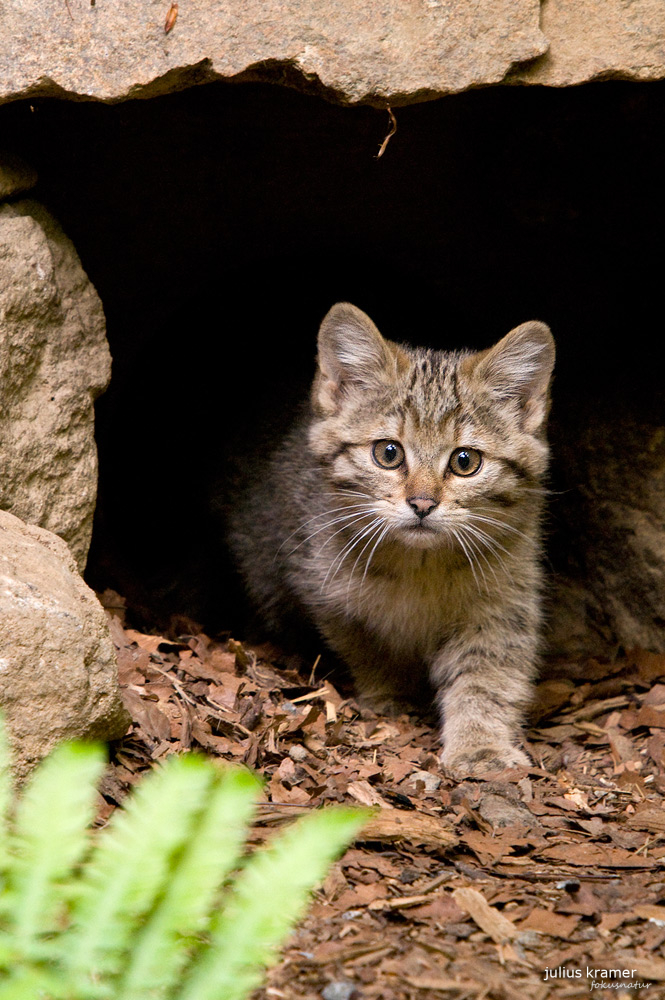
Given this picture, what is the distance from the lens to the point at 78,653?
3225mm

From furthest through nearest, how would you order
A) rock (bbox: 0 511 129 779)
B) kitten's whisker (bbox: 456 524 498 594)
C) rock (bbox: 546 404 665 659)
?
rock (bbox: 546 404 665 659)
kitten's whisker (bbox: 456 524 498 594)
rock (bbox: 0 511 129 779)

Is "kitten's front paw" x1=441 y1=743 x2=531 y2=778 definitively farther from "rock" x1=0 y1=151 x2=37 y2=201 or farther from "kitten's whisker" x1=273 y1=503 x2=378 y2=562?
"rock" x1=0 y1=151 x2=37 y2=201

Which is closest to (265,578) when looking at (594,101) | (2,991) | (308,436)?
(308,436)

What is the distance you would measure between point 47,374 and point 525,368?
228 cm

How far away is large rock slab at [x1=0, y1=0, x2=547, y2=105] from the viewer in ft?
11.6

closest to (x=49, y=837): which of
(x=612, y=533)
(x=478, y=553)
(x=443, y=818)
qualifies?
(x=443, y=818)

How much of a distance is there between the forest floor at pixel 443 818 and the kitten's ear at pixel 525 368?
5.41ft

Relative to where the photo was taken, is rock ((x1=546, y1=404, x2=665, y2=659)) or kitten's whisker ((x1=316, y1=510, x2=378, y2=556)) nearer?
kitten's whisker ((x1=316, y1=510, x2=378, y2=556))

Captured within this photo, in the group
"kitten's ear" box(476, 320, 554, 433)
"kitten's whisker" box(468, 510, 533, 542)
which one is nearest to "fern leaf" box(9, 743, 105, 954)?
"kitten's whisker" box(468, 510, 533, 542)

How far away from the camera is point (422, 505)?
4395 mm

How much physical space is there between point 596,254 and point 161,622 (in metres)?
3.44

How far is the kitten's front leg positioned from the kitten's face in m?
0.51

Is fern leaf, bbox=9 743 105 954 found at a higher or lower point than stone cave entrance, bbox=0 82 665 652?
lower

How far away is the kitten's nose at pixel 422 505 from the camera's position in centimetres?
439
